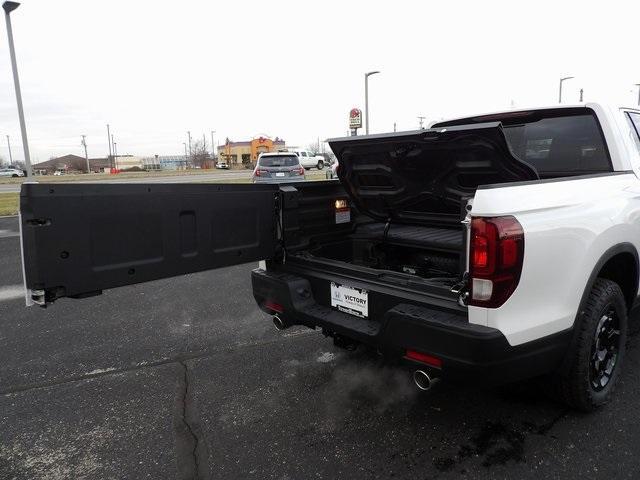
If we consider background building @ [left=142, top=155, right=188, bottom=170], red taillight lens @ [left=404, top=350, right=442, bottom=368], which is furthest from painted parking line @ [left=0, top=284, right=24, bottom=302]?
background building @ [left=142, top=155, right=188, bottom=170]

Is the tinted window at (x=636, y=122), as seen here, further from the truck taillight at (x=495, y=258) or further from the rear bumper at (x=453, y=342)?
the truck taillight at (x=495, y=258)

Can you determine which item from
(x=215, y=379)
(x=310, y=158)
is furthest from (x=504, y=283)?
(x=310, y=158)

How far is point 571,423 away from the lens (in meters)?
2.93

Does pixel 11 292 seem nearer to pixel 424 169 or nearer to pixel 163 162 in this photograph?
pixel 424 169

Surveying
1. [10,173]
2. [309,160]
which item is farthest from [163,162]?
[309,160]

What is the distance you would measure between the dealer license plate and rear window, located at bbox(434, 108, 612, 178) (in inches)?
64.9

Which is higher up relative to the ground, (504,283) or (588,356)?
(504,283)

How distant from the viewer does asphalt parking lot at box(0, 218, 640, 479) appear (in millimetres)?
2623

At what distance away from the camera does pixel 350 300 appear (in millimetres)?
3102

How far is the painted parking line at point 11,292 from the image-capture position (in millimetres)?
5919

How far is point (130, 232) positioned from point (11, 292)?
4559 mm

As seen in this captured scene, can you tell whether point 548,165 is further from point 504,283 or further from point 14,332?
point 14,332

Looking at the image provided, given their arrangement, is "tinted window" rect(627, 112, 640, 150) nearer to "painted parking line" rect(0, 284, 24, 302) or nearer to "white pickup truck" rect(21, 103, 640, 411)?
"white pickup truck" rect(21, 103, 640, 411)

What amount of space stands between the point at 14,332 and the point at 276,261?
9.65 ft
